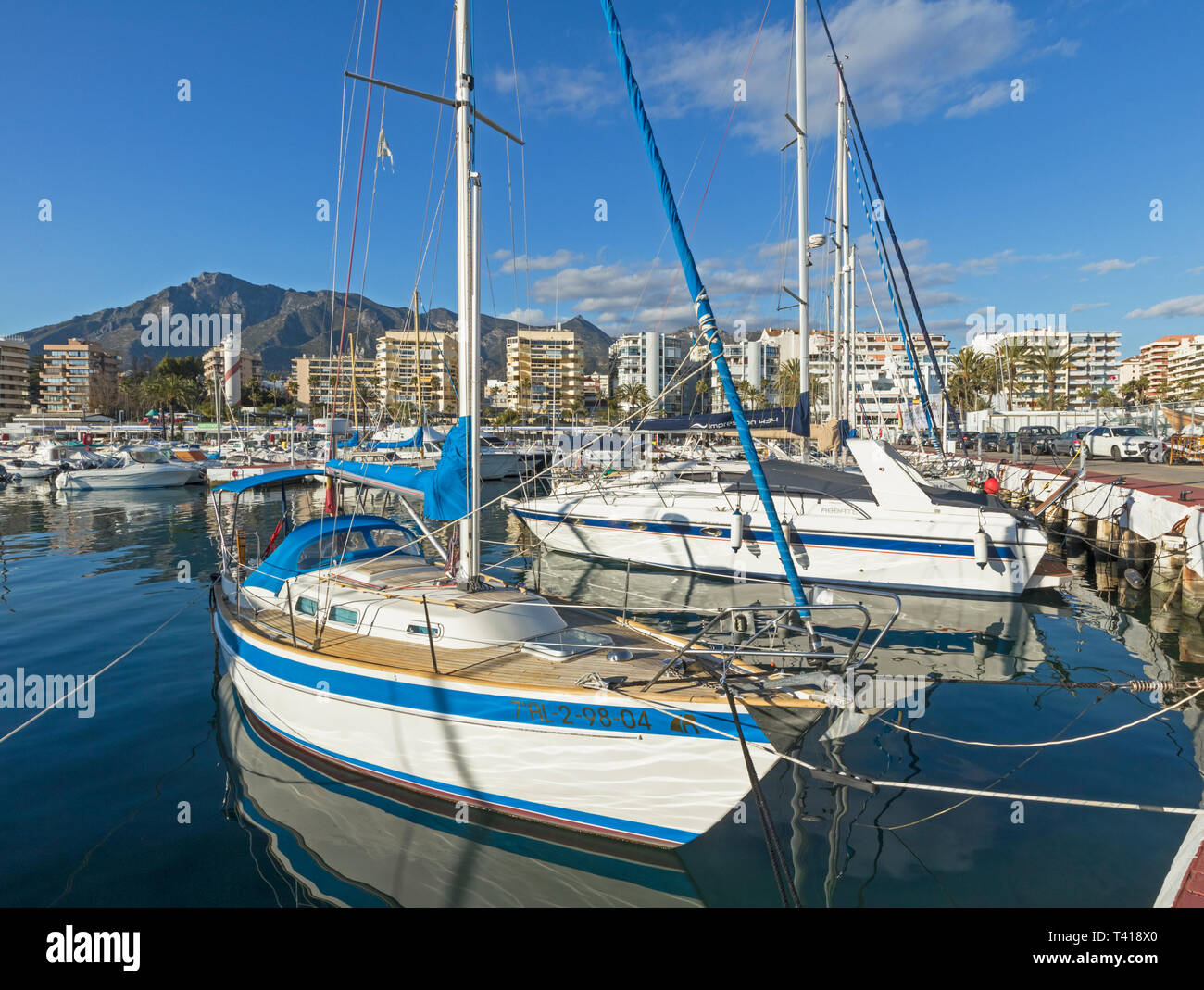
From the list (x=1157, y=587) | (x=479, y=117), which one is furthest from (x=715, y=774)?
(x=1157, y=587)

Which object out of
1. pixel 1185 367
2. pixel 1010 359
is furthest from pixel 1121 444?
pixel 1185 367

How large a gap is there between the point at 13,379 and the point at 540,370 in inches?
3922

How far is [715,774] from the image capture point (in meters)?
5.20

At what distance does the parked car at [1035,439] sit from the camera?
34656mm

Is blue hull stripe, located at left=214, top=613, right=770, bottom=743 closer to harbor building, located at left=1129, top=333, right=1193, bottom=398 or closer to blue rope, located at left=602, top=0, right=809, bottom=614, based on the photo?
blue rope, located at left=602, top=0, right=809, bottom=614

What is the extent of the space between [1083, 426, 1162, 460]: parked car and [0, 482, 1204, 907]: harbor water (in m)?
22.6

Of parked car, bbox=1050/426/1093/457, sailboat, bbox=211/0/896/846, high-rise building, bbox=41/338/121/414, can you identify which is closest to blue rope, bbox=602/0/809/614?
sailboat, bbox=211/0/896/846

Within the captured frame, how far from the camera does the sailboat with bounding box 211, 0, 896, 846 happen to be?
208 inches

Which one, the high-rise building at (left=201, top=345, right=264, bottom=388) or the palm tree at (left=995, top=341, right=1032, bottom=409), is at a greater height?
the high-rise building at (left=201, top=345, right=264, bottom=388)

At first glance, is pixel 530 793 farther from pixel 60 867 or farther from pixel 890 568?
pixel 890 568

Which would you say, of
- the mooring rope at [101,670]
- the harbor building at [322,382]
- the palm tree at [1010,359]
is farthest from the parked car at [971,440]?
the harbor building at [322,382]

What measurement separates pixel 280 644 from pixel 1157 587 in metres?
17.8

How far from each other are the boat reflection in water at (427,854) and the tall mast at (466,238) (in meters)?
2.89

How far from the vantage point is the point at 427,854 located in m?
5.78
